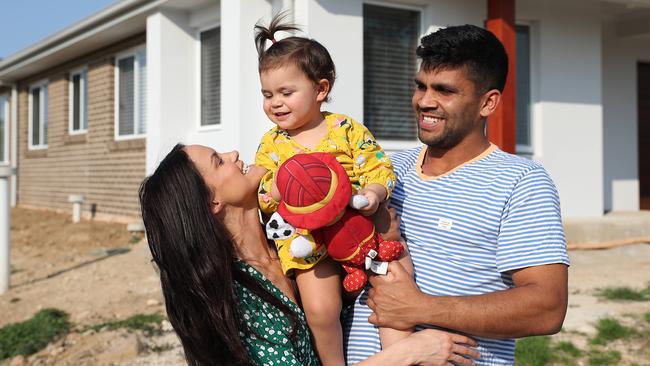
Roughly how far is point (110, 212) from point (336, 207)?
12.0 meters

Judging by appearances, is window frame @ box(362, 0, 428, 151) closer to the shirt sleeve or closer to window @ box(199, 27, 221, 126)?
window @ box(199, 27, 221, 126)

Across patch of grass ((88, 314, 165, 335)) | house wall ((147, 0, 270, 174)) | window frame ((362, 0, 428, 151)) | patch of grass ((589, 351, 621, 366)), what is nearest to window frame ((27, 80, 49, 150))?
house wall ((147, 0, 270, 174))

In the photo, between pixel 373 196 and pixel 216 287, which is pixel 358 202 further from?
pixel 216 287

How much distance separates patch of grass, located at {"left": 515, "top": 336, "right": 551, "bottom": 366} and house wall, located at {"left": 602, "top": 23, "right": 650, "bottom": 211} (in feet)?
24.4

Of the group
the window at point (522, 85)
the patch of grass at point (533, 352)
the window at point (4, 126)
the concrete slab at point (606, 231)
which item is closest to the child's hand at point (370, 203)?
the patch of grass at point (533, 352)

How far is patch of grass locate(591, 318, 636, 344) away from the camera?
544cm

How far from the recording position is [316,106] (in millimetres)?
2695

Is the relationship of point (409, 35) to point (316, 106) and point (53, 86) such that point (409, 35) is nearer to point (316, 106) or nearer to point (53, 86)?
point (316, 106)

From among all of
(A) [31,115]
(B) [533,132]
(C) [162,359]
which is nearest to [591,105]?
(B) [533,132]

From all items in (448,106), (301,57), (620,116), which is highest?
(620,116)

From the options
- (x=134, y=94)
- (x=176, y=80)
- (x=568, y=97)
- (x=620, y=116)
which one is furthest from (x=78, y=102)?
(x=620, y=116)

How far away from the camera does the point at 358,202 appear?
7.07ft

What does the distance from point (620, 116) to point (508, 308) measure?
11.2m

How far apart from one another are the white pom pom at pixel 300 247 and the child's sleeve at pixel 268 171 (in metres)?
0.22
